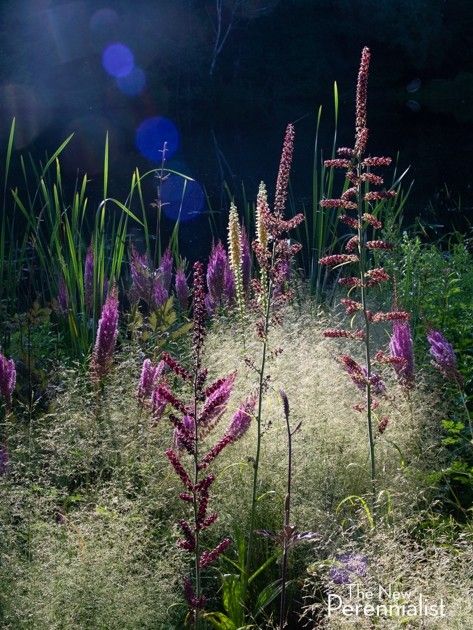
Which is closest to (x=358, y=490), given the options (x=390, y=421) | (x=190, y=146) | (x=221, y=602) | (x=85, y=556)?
(x=390, y=421)

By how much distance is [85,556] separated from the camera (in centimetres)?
238

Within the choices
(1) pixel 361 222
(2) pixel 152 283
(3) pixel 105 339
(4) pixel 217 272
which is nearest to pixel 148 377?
(3) pixel 105 339

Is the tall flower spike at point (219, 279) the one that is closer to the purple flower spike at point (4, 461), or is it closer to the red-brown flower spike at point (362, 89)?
the purple flower spike at point (4, 461)

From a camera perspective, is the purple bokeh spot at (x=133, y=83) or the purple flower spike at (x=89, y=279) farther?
the purple bokeh spot at (x=133, y=83)

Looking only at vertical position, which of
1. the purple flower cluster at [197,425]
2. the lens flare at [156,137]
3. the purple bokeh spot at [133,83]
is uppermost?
the purple flower cluster at [197,425]

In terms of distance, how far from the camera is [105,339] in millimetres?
3490

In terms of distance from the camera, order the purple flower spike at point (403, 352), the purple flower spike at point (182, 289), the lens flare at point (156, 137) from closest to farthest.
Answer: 1. the purple flower spike at point (403, 352)
2. the purple flower spike at point (182, 289)
3. the lens flare at point (156, 137)

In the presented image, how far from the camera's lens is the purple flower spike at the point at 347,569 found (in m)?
2.36

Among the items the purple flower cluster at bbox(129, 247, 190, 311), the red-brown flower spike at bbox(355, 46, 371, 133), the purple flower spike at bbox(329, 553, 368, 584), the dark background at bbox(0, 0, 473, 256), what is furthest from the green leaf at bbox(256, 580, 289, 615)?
the dark background at bbox(0, 0, 473, 256)

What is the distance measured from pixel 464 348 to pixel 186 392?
1.40 metres

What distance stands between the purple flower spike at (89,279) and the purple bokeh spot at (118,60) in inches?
1249

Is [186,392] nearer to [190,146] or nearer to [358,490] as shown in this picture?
[358,490]

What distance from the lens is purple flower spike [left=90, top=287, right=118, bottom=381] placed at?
11.3 feet

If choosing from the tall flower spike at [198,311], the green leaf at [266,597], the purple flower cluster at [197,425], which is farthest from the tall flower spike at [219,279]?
the tall flower spike at [198,311]
